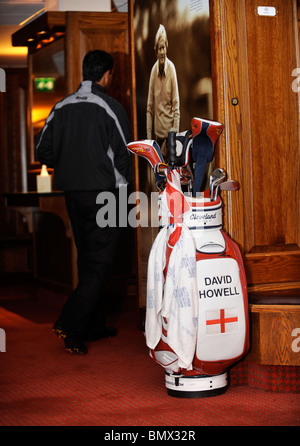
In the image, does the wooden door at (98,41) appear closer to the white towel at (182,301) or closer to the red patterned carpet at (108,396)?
the red patterned carpet at (108,396)

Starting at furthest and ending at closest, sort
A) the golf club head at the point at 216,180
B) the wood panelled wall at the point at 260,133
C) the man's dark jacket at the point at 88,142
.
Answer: the man's dark jacket at the point at 88,142
the wood panelled wall at the point at 260,133
the golf club head at the point at 216,180

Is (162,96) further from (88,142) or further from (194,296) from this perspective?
(194,296)

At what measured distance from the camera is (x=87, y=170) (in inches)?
131

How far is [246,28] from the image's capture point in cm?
276

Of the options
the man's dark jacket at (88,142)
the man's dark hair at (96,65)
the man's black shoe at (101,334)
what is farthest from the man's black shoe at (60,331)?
the man's dark hair at (96,65)

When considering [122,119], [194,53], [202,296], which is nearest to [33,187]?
[122,119]

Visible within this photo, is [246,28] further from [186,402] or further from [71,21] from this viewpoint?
[71,21]

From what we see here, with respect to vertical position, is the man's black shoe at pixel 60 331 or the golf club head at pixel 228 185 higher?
the golf club head at pixel 228 185

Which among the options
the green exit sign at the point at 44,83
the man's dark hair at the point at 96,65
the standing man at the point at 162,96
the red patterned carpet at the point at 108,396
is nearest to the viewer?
the red patterned carpet at the point at 108,396

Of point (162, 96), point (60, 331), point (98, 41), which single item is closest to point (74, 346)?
point (60, 331)

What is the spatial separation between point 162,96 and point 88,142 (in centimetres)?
45

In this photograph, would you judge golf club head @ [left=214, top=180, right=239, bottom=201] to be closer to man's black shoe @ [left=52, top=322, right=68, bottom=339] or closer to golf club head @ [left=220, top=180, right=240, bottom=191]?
golf club head @ [left=220, top=180, right=240, bottom=191]

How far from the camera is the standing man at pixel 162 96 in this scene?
10.4 feet
